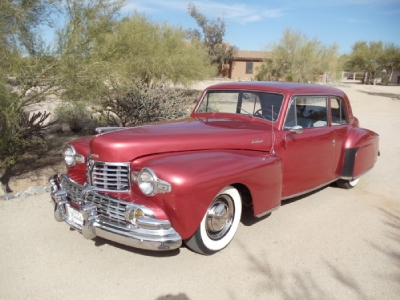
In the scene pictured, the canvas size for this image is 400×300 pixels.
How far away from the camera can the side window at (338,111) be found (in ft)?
14.9

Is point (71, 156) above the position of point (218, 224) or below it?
above

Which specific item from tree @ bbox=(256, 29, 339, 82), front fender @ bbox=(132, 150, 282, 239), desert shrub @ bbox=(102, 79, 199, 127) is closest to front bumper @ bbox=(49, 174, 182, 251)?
front fender @ bbox=(132, 150, 282, 239)

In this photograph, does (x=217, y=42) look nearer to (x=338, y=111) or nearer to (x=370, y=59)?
(x=370, y=59)

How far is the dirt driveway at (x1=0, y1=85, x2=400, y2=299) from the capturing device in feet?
8.52

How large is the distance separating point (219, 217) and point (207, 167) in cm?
57

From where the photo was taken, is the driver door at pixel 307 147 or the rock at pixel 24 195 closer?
the driver door at pixel 307 147

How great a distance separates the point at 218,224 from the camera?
3.07 m

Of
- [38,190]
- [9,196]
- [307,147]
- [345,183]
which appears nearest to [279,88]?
[307,147]

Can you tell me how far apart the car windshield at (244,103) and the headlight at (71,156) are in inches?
69.0

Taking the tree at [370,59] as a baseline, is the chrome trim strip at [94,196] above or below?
below

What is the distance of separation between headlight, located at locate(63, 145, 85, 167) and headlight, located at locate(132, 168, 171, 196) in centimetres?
103

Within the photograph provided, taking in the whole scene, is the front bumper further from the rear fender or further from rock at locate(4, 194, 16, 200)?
the rear fender

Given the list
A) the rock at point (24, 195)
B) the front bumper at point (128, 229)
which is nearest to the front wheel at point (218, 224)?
the front bumper at point (128, 229)

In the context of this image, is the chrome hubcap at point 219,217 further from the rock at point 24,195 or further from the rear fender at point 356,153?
the rock at point 24,195
